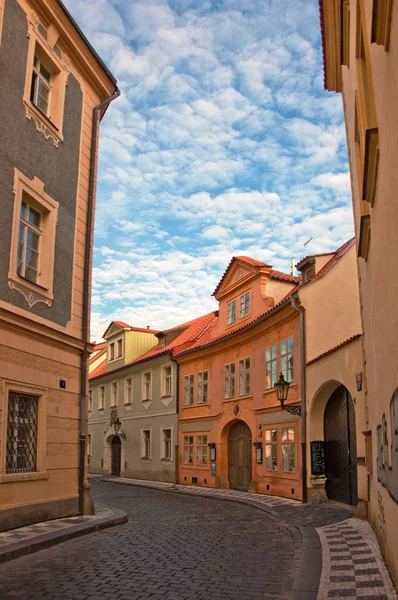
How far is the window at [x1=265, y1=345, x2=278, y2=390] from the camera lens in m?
20.3

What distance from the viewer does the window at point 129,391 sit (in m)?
33.1

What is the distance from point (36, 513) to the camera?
36.7 ft

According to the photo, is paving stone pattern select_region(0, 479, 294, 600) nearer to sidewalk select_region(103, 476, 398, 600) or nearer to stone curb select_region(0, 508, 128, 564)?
stone curb select_region(0, 508, 128, 564)

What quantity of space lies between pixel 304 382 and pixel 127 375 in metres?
17.5

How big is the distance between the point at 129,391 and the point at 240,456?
1162 centimetres

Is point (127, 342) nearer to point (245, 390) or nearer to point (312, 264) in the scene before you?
point (245, 390)

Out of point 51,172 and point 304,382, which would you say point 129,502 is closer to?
point 304,382

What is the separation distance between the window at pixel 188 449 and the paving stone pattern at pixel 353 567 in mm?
16150

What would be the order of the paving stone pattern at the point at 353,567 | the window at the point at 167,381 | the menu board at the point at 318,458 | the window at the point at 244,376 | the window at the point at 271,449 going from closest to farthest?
the paving stone pattern at the point at 353,567
the menu board at the point at 318,458
the window at the point at 271,449
the window at the point at 244,376
the window at the point at 167,381

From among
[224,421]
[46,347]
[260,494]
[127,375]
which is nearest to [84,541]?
[46,347]

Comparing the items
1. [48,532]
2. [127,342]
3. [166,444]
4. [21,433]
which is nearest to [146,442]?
[166,444]

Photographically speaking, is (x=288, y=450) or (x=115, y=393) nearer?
(x=288, y=450)

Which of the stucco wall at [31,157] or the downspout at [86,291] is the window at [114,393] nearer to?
the downspout at [86,291]

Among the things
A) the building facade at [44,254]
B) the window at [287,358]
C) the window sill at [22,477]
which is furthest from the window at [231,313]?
the window sill at [22,477]
